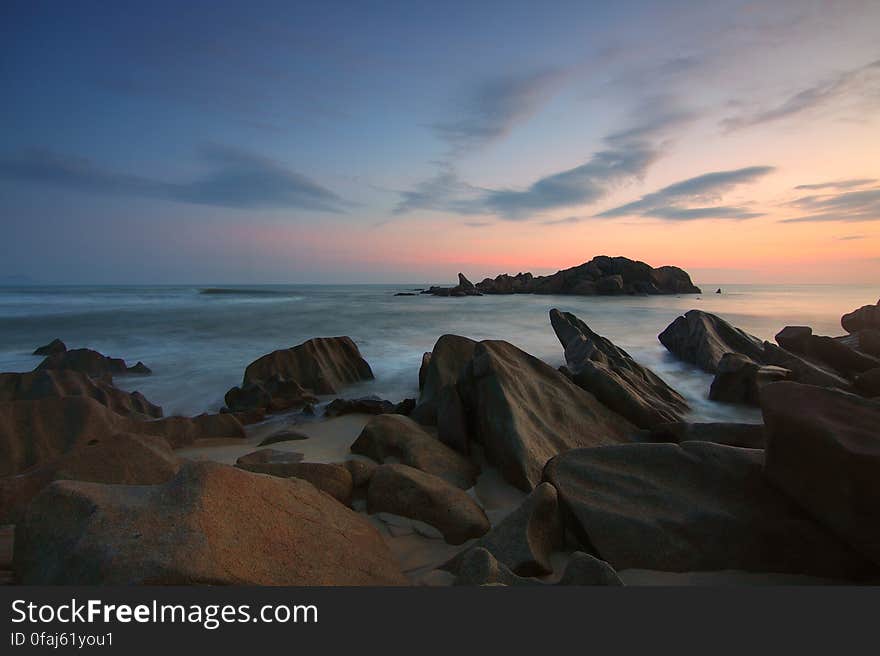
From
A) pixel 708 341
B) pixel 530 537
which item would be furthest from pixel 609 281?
pixel 530 537

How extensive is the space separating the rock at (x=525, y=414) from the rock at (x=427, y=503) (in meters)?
0.75

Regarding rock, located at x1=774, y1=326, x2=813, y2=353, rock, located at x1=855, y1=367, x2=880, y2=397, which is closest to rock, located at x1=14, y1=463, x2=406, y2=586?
rock, located at x1=855, y1=367, x2=880, y2=397

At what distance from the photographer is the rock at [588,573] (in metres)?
1.95

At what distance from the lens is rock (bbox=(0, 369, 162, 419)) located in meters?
6.02

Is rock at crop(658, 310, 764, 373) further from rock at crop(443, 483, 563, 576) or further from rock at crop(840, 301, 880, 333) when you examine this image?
rock at crop(443, 483, 563, 576)

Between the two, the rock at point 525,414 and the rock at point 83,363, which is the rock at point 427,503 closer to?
the rock at point 525,414

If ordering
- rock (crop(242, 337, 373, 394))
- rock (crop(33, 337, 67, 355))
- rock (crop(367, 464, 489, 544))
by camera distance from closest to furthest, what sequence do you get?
rock (crop(367, 464, 489, 544)) < rock (crop(242, 337, 373, 394)) < rock (crop(33, 337, 67, 355))

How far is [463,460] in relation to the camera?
408cm

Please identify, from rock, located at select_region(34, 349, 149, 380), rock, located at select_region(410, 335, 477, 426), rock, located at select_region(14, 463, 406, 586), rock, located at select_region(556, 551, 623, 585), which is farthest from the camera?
rock, located at select_region(34, 349, 149, 380)

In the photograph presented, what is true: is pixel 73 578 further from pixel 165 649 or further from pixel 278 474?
pixel 278 474

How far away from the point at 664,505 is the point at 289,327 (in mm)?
18355

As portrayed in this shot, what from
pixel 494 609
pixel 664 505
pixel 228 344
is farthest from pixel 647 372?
pixel 228 344

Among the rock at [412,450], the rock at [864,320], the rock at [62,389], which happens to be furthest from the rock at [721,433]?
the rock at [864,320]

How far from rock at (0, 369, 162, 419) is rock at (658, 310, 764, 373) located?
1043cm
